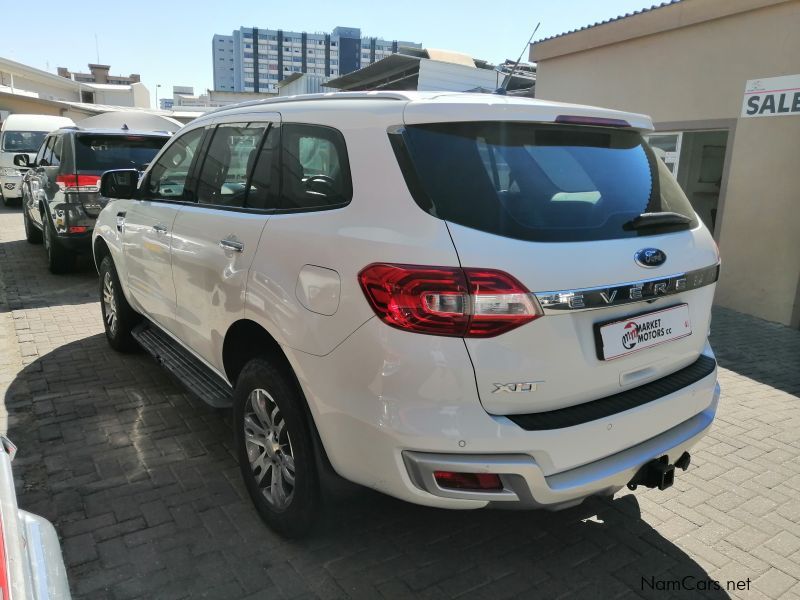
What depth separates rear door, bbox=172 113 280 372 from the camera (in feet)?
9.20

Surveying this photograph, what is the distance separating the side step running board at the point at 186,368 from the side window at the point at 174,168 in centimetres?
95

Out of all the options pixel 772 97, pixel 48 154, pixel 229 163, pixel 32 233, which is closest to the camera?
pixel 229 163

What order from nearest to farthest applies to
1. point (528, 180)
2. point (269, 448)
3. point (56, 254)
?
point (528, 180) < point (269, 448) < point (56, 254)

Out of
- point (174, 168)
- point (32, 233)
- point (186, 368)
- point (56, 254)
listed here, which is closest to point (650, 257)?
point (186, 368)

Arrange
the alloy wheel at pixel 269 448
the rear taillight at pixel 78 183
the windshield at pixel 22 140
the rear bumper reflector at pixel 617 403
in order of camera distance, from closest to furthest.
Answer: the rear bumper reflector at pixel 617 403 → the alloy wheel at pixel 269 448 → the rear taillight at pixel 78 183 → the windshield at pixel 22 140

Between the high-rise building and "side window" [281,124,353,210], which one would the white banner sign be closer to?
"side window" [281,124,353,210]

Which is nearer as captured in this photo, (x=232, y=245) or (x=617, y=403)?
(x=617, y=403)

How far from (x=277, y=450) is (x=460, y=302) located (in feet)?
3.96

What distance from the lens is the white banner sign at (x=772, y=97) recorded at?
257 inches

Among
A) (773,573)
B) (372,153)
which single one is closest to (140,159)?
(372,153)

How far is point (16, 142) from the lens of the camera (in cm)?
1684

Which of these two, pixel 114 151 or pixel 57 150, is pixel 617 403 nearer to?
pixel 114 151

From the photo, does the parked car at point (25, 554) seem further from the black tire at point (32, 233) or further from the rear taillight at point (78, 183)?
the black tire at point (32, 233)

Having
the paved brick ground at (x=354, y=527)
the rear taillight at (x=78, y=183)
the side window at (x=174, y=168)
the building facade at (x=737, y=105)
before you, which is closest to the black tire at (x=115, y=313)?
the paved brick ground at (x=354, y=527)
